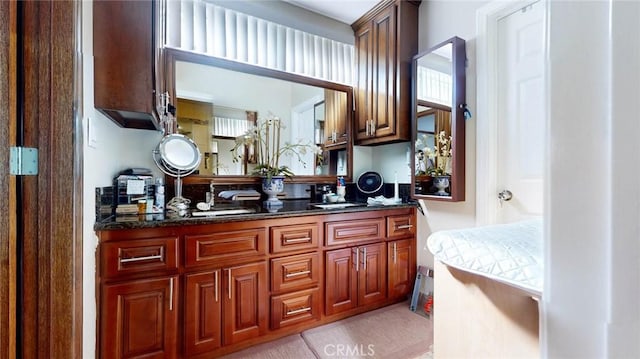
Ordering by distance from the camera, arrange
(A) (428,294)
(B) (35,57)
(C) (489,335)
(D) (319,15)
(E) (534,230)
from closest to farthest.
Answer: (C) (489,335) → (E) (534,230) → (B) (35,57) → (A) (428,294) → (D) (319,15)

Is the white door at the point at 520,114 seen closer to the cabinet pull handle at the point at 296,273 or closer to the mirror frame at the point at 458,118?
the mirror frame at the point at 458,118

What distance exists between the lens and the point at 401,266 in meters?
2.19

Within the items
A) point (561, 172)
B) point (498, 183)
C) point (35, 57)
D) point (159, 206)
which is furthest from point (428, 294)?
point (35, 57)

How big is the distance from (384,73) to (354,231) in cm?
137

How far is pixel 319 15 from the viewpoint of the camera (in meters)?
2.45

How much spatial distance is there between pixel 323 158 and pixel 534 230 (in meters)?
2.11

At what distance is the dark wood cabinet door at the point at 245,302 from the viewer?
153cm

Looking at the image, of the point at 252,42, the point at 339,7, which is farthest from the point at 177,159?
the point at 339,7

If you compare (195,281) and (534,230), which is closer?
(534,230)

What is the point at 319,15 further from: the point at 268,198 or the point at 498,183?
the point at 498,183

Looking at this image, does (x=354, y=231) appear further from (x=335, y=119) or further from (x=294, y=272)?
(x=335, y=119)

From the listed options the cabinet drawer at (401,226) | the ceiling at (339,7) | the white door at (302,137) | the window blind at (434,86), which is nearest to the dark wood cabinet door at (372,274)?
the cabinet drawer at (401,226)

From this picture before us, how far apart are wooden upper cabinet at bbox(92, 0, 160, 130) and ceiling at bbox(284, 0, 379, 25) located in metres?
1.38

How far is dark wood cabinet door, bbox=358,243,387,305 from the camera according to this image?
6.56 ft
